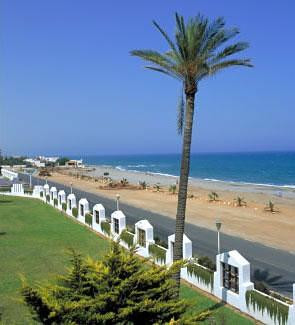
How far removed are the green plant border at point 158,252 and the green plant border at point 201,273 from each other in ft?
5.95

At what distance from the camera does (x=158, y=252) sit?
1869 cm

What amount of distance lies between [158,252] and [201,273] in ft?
10.8

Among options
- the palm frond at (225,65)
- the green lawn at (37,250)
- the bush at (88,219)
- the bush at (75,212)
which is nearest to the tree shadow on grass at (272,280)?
the green lawn at (37,250)

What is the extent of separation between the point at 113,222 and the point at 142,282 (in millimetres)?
16921

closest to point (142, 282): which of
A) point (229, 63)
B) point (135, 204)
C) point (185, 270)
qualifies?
point (229, 63)

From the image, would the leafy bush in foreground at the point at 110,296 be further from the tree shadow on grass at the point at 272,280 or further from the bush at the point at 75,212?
the bush at the point at 75,212

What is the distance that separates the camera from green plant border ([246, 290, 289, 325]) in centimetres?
1173

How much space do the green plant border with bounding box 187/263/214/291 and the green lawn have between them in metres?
0.53

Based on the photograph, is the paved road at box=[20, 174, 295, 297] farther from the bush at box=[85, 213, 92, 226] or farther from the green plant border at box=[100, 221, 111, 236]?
the bush at box=[85, 213, 92, 226]

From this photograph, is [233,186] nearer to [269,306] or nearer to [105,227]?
[105,227]

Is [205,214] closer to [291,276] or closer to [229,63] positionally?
[291,276]

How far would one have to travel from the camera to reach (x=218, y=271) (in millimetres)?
14688

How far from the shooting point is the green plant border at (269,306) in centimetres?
1173

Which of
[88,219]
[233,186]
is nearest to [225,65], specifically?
[88,219]
